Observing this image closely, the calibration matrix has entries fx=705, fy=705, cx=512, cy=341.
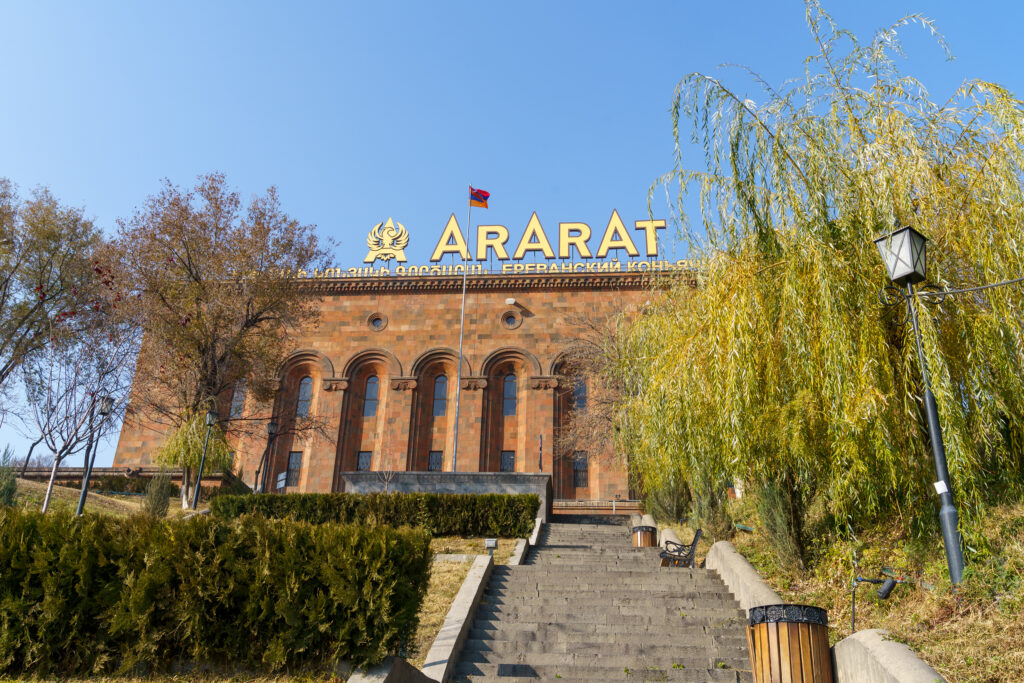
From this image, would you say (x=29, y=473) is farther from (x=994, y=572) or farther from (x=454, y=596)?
(x=994, y=572)

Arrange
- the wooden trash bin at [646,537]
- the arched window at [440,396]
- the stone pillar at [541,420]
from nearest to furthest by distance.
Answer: the wooden trash bin at [646,537] < the stone pillar at [541,420] < the arched window at [440,396]

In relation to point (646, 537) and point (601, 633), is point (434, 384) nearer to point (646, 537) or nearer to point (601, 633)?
point (646, 537)

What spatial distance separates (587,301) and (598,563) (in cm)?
1837

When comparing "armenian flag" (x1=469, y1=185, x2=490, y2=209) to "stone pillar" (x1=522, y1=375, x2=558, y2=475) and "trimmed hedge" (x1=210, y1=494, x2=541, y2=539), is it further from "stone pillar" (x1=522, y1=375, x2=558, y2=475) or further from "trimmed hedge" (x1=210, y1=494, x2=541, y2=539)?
"trimmed hedge" (x1=210, y1=494, x2=541, y2=539)

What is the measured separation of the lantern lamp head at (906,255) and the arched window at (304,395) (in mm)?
26441

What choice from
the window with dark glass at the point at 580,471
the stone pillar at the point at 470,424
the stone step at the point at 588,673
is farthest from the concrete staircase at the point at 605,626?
the stone pillar at the point at 470,424

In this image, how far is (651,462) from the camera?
12852mm

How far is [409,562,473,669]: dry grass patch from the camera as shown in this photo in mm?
8250

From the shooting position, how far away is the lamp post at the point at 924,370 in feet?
21.6

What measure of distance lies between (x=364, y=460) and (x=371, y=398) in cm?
271

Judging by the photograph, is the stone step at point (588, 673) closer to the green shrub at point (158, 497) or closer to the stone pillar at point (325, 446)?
the green shrub at point (158, 497)

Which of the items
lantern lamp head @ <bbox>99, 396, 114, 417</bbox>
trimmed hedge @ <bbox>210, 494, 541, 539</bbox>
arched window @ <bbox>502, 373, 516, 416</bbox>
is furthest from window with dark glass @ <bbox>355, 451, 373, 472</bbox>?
lantern lamp head @ <bbox>99, 396, 114, 417</bbox>

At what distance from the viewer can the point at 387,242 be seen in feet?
108

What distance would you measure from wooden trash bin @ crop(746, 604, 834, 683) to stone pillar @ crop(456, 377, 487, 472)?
22.1 meters
